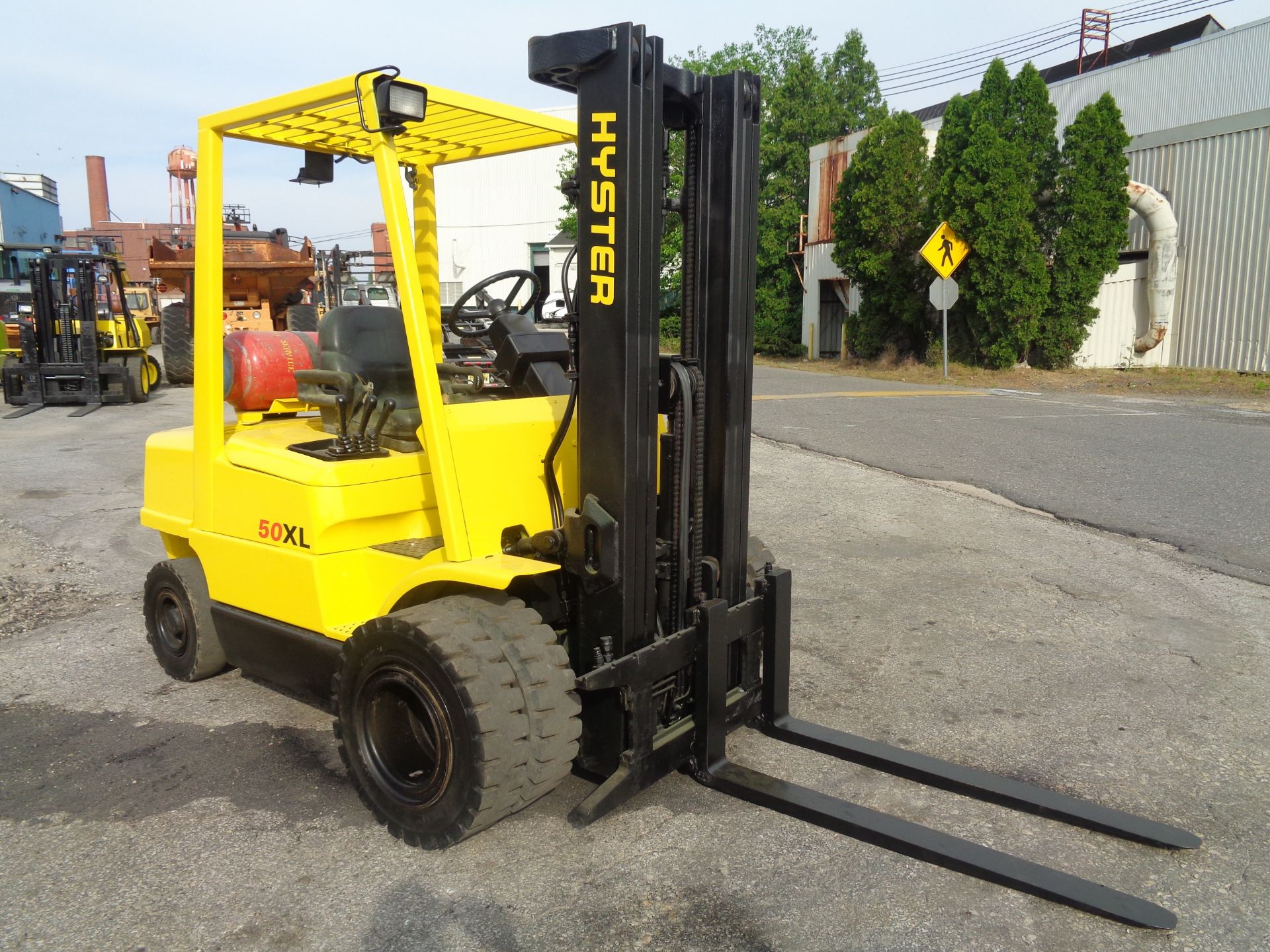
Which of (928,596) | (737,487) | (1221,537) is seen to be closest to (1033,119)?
(1221,537)

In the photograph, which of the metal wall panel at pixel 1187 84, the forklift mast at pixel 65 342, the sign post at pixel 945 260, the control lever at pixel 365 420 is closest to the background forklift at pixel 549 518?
the control lever at pixel 365 420

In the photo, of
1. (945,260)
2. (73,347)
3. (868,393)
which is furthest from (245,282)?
(945,260)

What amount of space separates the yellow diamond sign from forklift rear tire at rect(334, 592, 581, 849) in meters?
19.7

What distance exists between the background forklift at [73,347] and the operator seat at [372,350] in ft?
48.1

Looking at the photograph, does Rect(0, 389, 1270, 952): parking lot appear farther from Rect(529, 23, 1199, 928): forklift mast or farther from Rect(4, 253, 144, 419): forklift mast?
Rect(4, 253, 144, 419): forklift mast

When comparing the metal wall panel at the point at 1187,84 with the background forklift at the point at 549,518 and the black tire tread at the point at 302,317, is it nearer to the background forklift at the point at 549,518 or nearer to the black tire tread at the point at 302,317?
the black tire tread at the point at 302,317

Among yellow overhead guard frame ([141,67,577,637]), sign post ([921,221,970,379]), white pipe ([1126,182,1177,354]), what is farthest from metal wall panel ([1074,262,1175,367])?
yellow overhead guard frame ([141,67,577,637])

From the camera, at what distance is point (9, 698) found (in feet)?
15.0

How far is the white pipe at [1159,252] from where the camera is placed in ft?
67.6

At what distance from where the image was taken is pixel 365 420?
3.76 m

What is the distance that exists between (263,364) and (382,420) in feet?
3.20

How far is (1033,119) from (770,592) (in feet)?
69.1

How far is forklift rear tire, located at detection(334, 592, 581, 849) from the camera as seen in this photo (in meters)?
2.97

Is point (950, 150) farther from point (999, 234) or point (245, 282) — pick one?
point (245, 282)
